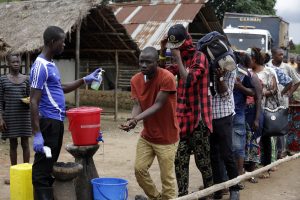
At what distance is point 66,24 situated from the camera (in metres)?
11.2

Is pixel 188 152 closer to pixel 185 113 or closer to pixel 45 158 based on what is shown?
pixel 185 113

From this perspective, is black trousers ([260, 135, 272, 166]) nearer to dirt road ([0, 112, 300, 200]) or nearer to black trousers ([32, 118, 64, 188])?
dirt road ([0, 112, 300, 200])

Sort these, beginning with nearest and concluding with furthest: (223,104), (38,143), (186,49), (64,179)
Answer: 1. (38,143)
2. (64,179)
3. (186,49)
4. (223,104)

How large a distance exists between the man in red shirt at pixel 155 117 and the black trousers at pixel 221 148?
2.33 ft

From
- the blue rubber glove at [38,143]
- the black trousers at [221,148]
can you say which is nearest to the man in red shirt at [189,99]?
the black trousers at [221,148]

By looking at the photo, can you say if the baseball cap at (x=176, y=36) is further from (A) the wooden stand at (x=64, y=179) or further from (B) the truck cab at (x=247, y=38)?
(B) the truck cab at (x=247, y=38)

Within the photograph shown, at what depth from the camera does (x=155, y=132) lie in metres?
4.54

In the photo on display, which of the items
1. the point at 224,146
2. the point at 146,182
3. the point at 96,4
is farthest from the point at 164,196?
the point at 96,4

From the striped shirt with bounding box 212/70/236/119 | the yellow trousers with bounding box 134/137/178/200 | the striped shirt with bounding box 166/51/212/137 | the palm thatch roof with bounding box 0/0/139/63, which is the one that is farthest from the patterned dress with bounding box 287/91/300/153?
the palm thatch roof with bounding box 0/0/139/63

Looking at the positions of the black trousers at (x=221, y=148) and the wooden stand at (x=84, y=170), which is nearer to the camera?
the wooden stand at (x=84, y=170)

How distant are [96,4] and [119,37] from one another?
1574mm

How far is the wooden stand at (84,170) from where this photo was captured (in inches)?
178

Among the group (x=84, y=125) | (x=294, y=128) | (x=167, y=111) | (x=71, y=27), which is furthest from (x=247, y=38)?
(x=84, y=125)

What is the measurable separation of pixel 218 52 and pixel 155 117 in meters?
1.06
